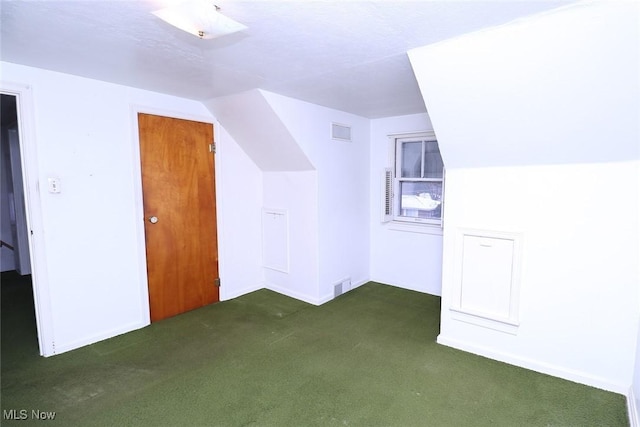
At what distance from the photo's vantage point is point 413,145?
4055 mm

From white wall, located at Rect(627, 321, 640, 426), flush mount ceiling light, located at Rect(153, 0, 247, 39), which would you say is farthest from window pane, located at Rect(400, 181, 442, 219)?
flush mount ceiling light, located at Rect(153, 0, 247, 39)

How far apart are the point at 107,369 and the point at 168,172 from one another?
1.72 metres

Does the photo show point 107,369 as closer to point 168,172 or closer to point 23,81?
point 168,172

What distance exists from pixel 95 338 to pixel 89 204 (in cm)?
112

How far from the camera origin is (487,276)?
250cm

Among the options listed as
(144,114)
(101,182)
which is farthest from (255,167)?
(101,182)

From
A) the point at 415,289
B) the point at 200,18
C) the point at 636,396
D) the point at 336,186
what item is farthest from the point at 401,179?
the point at 200,18

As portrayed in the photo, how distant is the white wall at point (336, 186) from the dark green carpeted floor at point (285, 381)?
83 centimetres

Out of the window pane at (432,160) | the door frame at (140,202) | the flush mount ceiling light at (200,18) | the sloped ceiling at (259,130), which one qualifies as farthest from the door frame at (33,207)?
the window pane at (432,160)

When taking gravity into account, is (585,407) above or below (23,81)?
below

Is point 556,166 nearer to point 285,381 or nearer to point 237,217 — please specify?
point 285,381

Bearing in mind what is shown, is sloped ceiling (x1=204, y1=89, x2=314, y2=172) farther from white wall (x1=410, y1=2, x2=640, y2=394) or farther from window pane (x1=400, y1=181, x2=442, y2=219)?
white wall (x1=410, y1=2, x2=640, y2=394)

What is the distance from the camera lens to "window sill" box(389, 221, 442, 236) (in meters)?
3.83

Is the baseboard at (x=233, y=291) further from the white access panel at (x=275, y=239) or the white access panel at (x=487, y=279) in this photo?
the white access panel at (x=487, y=279)
